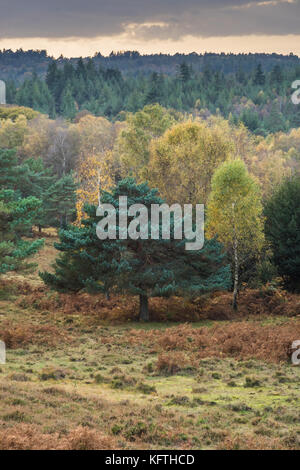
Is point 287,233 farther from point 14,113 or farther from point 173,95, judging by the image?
point 173,95

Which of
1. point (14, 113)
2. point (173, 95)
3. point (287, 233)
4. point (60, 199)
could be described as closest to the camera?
point (287, 233)

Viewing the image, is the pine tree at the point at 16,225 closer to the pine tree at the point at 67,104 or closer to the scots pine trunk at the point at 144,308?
the scots pine trunk at the point at 144,308

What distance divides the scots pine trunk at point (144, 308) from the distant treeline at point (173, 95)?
105m

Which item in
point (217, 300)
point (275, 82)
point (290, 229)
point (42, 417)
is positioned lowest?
point (217, 300)

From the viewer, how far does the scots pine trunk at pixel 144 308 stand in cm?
2844

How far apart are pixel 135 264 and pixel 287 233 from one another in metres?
10.8

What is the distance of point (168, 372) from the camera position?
17.8 meters

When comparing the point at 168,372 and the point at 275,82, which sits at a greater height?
the point at 275,82

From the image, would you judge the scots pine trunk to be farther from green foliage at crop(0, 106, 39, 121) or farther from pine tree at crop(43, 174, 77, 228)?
green foliage at crop(0, 106, 39, 121)

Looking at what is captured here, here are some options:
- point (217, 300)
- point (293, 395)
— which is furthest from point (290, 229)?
point (293, 395)

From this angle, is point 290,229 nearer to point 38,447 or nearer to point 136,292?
point 136,292

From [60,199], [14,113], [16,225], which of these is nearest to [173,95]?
[14,113]

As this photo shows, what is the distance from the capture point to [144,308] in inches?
1121

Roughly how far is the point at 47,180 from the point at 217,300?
113 ft
